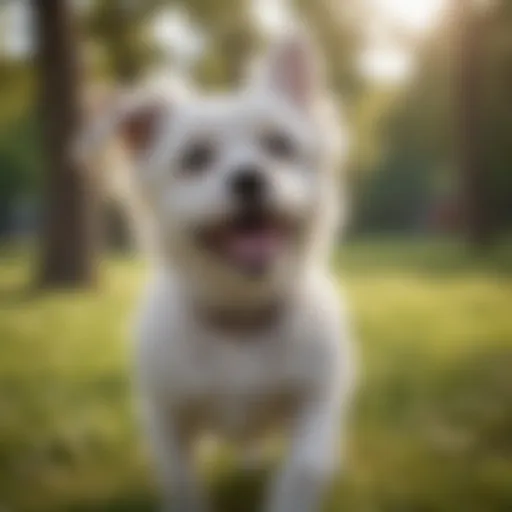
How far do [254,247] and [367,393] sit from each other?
22 cm

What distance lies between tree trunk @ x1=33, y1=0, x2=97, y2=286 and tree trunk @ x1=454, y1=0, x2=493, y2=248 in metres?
0.41

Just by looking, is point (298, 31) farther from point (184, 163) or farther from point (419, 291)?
point (419, 291)

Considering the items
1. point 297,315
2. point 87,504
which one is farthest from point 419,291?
point 87,504

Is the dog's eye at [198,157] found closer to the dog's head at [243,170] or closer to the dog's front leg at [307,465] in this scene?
the dog's head at [243,170]

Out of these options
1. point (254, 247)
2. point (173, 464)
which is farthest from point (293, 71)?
point (173, 464)

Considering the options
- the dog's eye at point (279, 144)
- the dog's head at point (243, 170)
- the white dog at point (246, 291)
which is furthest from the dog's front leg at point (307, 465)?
the dog's eye at point (279, 144)

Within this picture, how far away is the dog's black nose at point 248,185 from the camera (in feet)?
2.95

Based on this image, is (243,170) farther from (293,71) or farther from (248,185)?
(293,71)

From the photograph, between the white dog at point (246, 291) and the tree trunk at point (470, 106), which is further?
the tree trunk at point (470, 106)

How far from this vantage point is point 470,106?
1.08m

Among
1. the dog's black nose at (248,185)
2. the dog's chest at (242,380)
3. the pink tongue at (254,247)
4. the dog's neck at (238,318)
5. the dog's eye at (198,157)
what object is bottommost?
the dog's chest at (242,380)

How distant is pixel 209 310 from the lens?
100 centimetres

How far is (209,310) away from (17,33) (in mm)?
381

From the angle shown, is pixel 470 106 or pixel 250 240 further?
pixel 470 106
